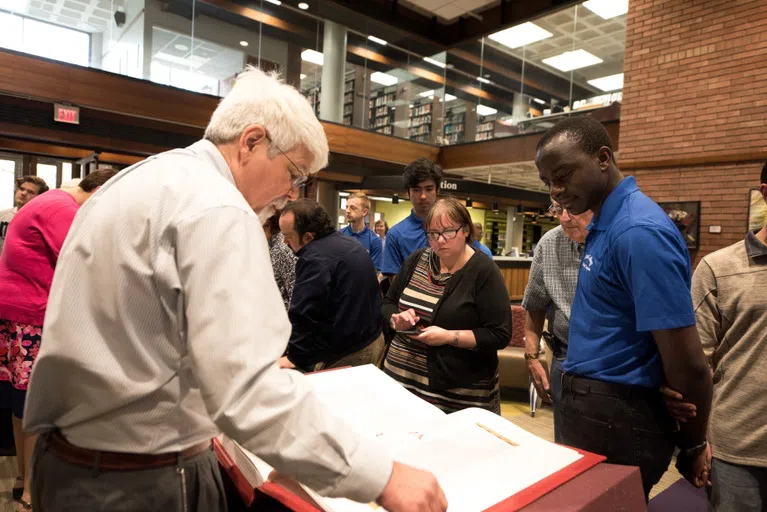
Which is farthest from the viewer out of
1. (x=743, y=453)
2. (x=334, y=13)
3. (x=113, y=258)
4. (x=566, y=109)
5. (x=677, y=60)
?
(x=334, y=13)

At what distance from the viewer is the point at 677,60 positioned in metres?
6.59

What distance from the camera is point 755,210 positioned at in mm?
5824

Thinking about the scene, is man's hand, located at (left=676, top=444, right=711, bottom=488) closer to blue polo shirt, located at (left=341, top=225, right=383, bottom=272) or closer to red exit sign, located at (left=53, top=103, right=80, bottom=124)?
blue polo shirt, located at (left=341, top=225, right=383, bottom=272)

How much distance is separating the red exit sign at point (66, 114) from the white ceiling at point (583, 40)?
371 inches

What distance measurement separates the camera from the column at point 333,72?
398 inches

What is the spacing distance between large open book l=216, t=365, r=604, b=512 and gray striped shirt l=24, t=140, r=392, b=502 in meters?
0.15

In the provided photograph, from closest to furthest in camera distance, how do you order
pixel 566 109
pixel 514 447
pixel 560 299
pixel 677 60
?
pixel 514 447 < pixel 560 299 < pixel 677 60 < pixel 566 109

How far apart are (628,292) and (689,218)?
656 cm

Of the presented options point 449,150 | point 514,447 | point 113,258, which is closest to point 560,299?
point 514,447

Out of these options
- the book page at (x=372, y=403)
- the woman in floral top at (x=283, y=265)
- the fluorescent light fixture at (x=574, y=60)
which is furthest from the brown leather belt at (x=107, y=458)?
the fluorescent light fixture at (x=574, y=60)

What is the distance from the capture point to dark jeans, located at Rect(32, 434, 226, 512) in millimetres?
724

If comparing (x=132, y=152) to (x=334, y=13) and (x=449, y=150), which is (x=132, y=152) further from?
(x=449, y=150)

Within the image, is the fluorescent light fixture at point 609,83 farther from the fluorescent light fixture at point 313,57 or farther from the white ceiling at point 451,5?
the fluorescent light fixture at point 313,57

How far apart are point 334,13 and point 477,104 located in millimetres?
3962
